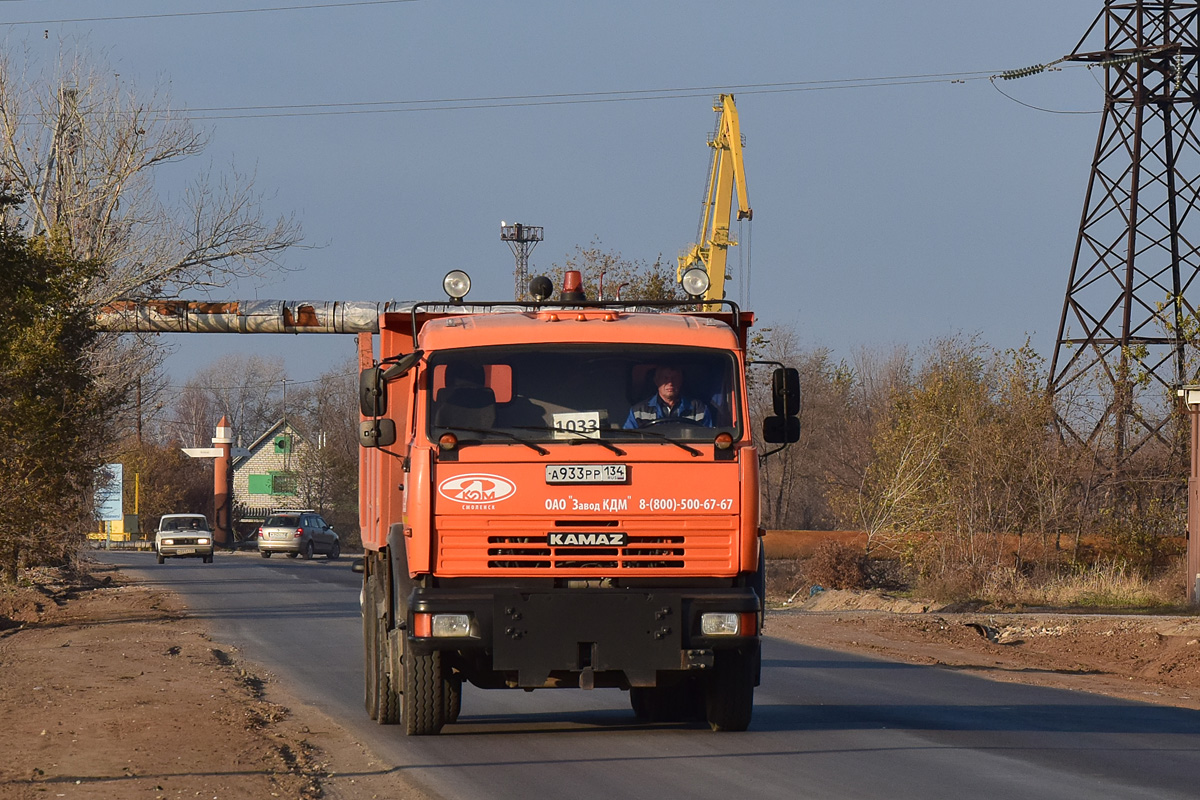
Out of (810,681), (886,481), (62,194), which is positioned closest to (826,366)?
(886,481)

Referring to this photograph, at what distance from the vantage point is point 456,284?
467 inches

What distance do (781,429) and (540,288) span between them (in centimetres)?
238

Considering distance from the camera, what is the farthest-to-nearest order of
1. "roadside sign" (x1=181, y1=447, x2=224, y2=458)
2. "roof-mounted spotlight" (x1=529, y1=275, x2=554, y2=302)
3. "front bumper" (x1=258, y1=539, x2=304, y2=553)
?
"roadside sign" (x1=181, y1=447, x2=224, y2=458) < "front bumper" (x1=258, y1=539, x2=304, y2=553) < "roof-mounted spotlight" (x1=529, y1=275, x2=554, y2=302)

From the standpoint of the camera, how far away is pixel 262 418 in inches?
5231

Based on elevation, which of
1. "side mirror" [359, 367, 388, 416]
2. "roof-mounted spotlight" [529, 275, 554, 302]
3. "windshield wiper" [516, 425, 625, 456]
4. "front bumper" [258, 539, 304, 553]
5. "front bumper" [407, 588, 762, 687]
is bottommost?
"front bumper" [258, 539, 304, 553]

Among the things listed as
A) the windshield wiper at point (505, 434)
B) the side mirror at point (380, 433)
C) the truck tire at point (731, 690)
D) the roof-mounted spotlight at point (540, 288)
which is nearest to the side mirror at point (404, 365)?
the side mirror at point (380, 433)

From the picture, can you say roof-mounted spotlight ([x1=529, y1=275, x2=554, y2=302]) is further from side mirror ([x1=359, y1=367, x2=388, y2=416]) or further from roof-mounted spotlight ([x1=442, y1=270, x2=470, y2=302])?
side mirror ([x1=359, y1=367, x2=388, y2=416])

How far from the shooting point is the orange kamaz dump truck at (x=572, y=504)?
32.7 ft

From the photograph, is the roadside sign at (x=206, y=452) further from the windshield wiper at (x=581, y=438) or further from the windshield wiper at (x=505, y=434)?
the windshield wiper at (x=581, y=438)

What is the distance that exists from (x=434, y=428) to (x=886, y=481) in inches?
1187

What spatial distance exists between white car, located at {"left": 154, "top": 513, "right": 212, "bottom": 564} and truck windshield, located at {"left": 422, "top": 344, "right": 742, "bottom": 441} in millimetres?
43406

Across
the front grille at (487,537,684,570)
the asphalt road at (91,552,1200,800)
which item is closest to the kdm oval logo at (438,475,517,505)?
the front grille at (487,537,684,570)

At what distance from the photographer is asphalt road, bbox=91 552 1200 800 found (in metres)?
8.88

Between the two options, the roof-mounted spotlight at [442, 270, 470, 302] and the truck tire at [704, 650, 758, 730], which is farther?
the roof-mounted spotlight at [442, 270, 470, 302]
